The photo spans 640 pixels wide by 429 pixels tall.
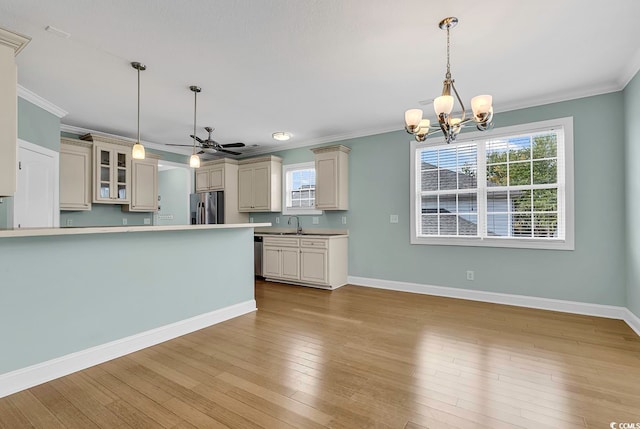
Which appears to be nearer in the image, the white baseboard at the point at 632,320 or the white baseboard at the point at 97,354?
the white baseboard at the point at 97,354

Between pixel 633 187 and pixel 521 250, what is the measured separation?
49.7 inches

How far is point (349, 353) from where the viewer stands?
2656mm

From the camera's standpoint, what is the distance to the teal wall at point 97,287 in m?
2.11

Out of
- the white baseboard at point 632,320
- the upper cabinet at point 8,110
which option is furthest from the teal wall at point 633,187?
the upper cabinet at point 8,110

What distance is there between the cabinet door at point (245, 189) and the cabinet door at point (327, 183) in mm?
1629

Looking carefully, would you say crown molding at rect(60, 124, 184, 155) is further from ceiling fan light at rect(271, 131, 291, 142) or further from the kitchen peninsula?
the kitchen peninsula

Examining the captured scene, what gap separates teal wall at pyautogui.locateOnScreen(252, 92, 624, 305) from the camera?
140 inches

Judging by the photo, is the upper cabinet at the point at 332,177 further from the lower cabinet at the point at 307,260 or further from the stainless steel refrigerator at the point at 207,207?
the stainless steel refrigerator at the point at 207,207

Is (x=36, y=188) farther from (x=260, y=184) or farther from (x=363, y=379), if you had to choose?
(x=363, y=379)

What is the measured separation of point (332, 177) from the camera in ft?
17.5

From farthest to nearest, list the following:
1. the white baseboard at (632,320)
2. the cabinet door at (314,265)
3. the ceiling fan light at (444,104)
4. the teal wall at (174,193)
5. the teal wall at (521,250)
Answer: the teal wall at (174,193) < the cabinet door at (314,265) < the teal wall at (521,250) < the white baseboard at (632,320) < the ceiling fan light at (444,104)

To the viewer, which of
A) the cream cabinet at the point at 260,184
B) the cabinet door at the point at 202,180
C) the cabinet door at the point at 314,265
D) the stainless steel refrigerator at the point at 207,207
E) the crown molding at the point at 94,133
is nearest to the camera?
the crown molding at the point at 94,133

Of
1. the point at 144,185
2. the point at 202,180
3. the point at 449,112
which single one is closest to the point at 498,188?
the point at 449,112

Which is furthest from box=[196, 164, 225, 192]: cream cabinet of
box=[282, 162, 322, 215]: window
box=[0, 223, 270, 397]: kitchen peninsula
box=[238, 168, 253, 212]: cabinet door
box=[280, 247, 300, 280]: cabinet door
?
box=[0, 223, 270, 397]: kitchen peninsula
